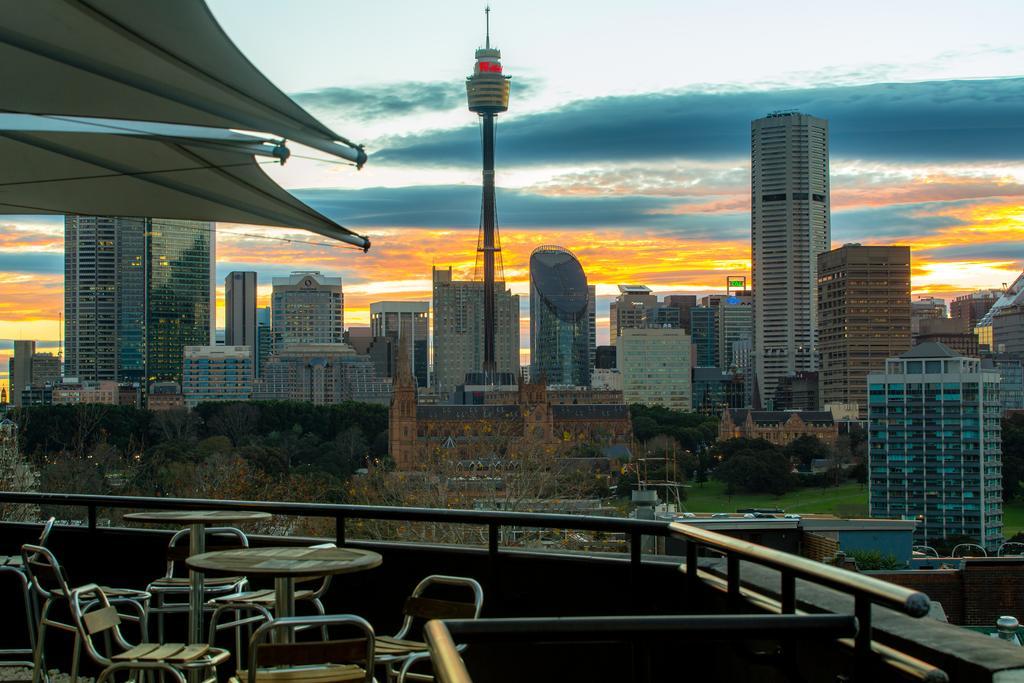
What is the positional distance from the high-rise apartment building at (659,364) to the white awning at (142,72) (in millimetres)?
162973

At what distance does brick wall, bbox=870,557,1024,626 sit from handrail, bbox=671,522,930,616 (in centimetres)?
2605

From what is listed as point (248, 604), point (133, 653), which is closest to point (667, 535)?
point (248, 604)

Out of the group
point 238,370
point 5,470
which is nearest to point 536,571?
point 5,470

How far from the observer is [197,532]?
4.64m

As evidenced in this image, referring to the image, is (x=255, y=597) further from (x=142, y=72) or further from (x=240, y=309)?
(x=240, y=309)

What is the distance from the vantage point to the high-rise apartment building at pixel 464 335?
19225cm

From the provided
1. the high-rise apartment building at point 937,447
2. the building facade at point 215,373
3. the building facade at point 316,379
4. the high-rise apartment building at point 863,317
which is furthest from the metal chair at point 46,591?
the building facade at point 316,379

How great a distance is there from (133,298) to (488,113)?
5259 cm

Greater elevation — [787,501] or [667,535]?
[667,535]

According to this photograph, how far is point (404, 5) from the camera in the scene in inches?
1384

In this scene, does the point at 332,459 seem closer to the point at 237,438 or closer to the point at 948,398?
the point at 237,438

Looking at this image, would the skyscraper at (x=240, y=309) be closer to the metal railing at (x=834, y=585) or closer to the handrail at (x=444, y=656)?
the metal railing at (x=834, y=585)

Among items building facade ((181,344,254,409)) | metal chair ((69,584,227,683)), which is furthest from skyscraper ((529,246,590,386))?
metal chair ((69,584,227,683))

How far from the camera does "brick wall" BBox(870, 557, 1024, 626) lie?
27.8m
